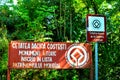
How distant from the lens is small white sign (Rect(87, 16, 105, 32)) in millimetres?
7828

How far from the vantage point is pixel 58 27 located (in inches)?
505

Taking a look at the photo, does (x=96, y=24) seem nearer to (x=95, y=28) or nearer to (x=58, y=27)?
(x=95, y=28)

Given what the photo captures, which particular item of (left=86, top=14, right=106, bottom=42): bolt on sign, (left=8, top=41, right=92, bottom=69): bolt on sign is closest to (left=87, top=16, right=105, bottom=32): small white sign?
(left=86, top=14, right=106, bottom=42): bolt on sign

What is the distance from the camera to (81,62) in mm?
8008

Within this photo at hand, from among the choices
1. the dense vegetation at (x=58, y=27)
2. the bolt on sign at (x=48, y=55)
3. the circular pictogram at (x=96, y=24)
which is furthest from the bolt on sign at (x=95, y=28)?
the dense vegetation at (x=58, y=27)

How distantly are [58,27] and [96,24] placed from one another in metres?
5.03

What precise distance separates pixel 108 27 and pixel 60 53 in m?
3.79

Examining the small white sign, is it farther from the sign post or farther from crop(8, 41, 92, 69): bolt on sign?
crop(8, 41, 92, 69): bolt on sign

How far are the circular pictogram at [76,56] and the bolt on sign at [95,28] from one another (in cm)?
41

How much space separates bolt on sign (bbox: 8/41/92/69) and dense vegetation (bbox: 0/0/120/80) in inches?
109

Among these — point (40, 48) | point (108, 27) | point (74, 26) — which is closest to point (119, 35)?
point (108, 27)

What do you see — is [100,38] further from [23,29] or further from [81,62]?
[23,29]

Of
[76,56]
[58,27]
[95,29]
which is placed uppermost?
[95,29]

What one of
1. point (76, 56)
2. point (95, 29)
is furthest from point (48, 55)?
point (95, 29)
